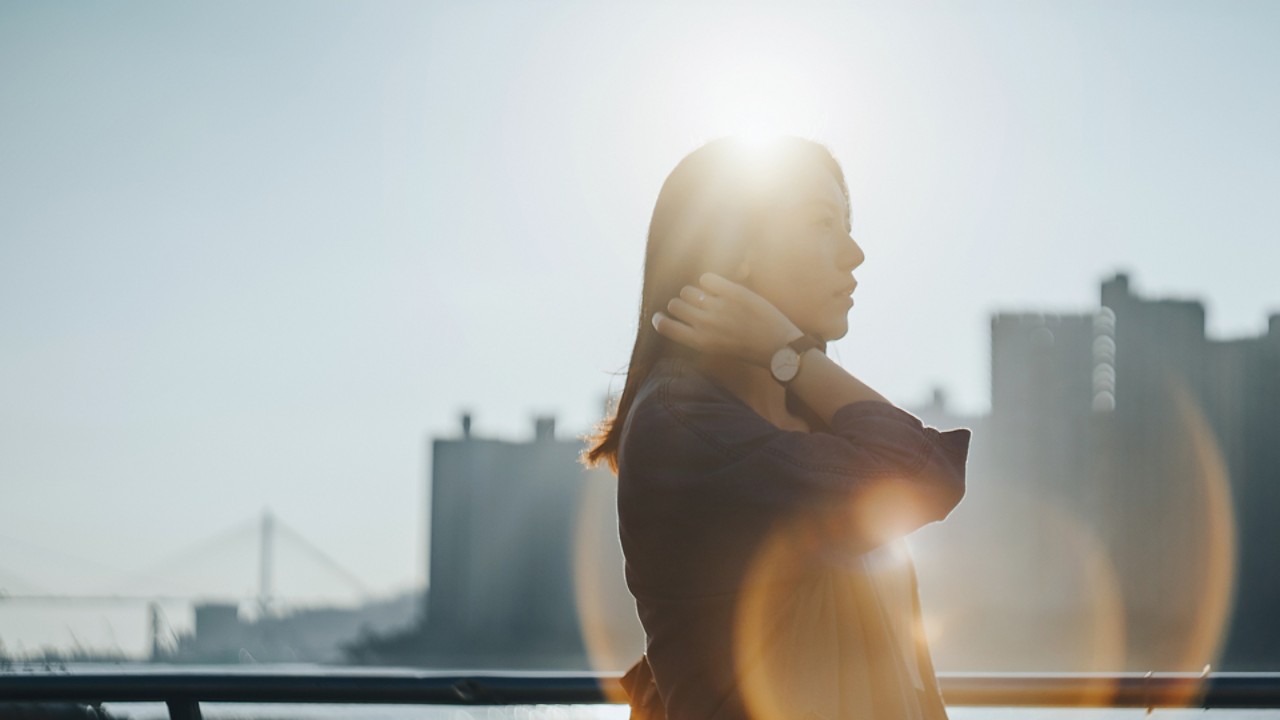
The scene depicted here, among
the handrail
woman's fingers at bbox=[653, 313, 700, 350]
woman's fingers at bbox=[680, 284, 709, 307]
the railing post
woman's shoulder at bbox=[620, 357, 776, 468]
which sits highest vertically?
woman's fingers at bbox=[680, 284, 709, 307]

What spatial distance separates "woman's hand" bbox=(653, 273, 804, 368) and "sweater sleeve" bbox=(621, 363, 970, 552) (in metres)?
0.08

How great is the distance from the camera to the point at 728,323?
5.16 ft

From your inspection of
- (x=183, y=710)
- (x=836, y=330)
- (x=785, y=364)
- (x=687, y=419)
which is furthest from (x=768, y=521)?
(x=183, y=710)

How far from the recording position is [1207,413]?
8519cm

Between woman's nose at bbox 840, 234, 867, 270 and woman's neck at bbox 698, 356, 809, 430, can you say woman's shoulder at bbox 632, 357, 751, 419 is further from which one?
woman's nose at bbox 840, 234, 867, 270

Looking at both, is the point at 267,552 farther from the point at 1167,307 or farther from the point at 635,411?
the point at 635,411

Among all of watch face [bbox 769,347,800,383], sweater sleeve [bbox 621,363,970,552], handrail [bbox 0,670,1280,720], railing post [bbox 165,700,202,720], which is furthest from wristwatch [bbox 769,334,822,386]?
railing post [bbox 165,700,202,720]

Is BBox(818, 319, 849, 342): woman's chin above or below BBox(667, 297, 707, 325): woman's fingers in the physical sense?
below

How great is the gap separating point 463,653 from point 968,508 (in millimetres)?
36190

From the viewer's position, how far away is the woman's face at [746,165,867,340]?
1.67 m

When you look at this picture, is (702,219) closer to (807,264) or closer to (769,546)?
(807,264)

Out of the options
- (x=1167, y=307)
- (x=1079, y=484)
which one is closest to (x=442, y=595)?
(x=1079, y=484)

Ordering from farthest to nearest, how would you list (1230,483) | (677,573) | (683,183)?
1. (1230,483)
2. (683,183)
3. (677,573)

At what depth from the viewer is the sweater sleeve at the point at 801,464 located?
1.41 meters
